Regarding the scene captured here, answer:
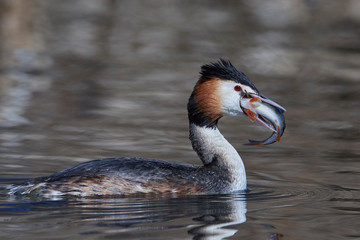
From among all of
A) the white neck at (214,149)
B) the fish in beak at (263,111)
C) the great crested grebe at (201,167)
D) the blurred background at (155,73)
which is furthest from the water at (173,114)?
the fish in beak at (263,111)

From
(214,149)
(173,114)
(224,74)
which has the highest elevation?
(173,114)

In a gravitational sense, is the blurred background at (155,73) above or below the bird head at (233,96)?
above

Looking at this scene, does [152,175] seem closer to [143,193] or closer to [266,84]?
[143,193]

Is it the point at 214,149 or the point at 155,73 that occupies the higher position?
the point at 155,73

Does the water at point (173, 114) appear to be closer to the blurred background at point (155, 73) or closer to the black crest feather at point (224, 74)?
the blurred background at point (155, 73)

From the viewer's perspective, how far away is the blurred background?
1098cm

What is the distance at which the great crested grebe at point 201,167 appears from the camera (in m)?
7.79

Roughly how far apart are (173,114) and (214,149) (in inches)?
185

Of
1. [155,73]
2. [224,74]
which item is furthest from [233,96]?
[155,73]

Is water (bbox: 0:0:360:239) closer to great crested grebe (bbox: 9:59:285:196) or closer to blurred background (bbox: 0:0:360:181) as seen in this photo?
blurred background (bbox: 0:0:360:181)

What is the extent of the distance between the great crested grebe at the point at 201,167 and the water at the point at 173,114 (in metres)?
0.18

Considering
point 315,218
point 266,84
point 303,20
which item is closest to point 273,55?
point 266,84

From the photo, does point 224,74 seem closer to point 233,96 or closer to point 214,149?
point 233,96

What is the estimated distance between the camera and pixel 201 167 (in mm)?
8492
